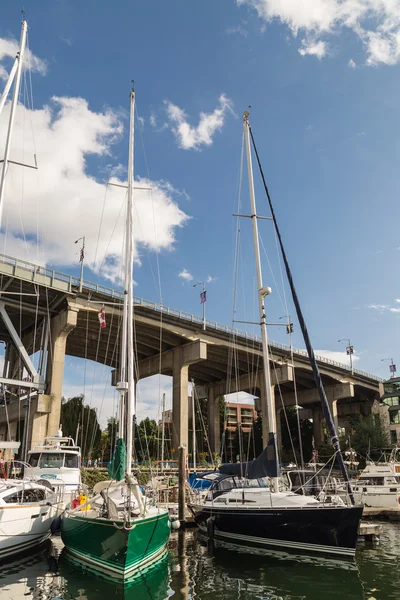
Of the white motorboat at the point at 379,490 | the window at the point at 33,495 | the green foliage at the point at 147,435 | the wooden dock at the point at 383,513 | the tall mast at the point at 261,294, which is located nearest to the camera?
the window at the point at 33,495

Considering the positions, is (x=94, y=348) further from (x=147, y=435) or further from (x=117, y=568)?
(x=117, y=568)

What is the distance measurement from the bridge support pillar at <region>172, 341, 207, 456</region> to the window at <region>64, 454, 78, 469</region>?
28803 mm

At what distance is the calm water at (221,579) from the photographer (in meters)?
13.6

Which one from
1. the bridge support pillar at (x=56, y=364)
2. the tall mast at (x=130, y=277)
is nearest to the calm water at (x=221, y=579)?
the tall mast at (x=130, y=277)

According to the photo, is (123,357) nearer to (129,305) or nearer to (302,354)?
(129,305)

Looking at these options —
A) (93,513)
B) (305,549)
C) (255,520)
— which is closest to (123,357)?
(93,513)

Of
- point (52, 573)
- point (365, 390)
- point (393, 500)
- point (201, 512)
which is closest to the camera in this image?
point (52, 573)

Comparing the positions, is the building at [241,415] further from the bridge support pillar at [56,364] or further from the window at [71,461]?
the window at [71,461]

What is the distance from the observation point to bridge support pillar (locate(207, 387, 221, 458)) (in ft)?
242

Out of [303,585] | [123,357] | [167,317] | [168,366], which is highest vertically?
[167,317]

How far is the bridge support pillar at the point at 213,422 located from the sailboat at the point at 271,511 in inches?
1993

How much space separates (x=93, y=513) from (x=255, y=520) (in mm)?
7083

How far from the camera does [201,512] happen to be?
74.6 feet

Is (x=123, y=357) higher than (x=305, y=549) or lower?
higher
